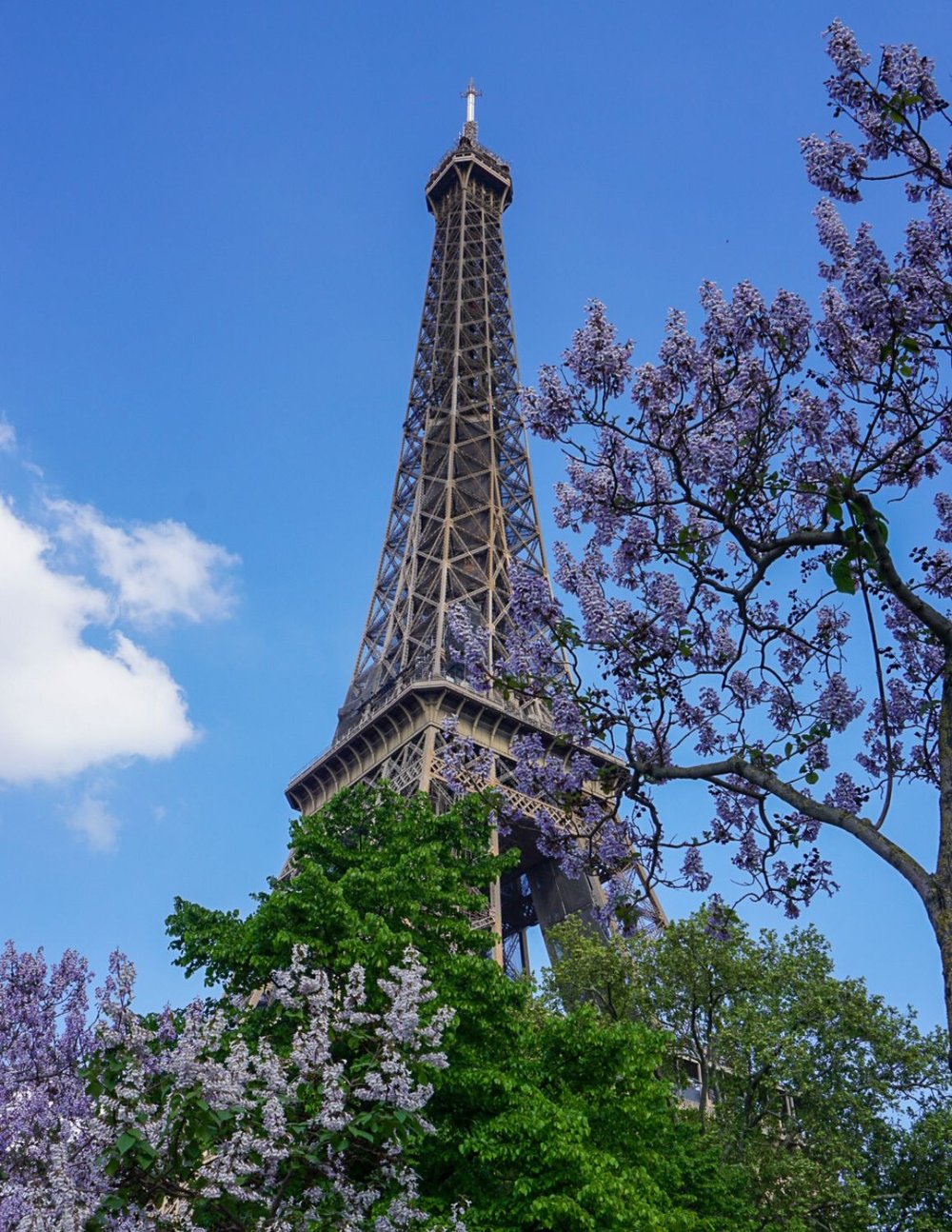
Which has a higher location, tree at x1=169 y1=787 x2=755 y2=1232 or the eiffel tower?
the eiffel tower

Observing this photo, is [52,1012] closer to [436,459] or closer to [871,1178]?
[871,1178]

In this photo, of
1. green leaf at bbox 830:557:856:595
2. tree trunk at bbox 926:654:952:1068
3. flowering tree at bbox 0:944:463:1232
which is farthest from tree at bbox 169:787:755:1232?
green leaf at bbox 830:557:856:595

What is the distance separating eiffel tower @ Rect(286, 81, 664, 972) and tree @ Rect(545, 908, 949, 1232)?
5.55 m

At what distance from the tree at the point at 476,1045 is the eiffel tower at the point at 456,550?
11546 millimetres

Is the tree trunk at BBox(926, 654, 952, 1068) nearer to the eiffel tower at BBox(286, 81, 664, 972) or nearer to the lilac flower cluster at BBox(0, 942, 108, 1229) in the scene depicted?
the lilac flower cluster at BBox(0, 942, 108, 1229)

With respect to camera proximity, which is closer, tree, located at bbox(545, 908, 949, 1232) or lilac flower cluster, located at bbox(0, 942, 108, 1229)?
lilac flower cluster, located at bbox(0, 942, 108, 1229)

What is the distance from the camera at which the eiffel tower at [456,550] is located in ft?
139

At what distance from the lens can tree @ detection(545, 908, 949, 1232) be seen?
81.7 ft

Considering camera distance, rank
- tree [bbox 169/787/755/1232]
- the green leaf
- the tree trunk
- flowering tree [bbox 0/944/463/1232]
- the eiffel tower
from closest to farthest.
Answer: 1. the tree trunk
2. the green leaf
3. flowering tree [bbox 0/944/463/1232]
4. tree [bbox 169/787/755/1232]
5. the eiffel tower

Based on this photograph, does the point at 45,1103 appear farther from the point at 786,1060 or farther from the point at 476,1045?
the point at 786,1060

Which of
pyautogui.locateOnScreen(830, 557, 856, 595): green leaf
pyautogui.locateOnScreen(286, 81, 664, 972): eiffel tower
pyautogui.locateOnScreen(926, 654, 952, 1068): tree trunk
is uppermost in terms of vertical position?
pyautogui.locateOnScreen(286, 81, 664, 972): eiffel tower

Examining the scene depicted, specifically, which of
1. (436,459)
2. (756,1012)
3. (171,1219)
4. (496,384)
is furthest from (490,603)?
(171,1219)

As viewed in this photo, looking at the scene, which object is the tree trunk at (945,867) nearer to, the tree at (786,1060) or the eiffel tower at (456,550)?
the tree at (786,1060)

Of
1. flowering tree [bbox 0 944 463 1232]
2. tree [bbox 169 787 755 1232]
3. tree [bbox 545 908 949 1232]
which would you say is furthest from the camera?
tree [bbox 545 908 949 1232]
